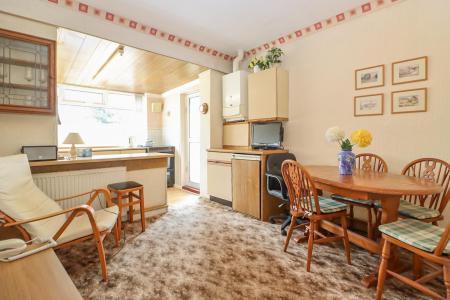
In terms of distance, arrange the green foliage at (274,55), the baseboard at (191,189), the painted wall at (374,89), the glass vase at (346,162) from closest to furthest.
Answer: the glass vase at (346,162), the painted wall at (374,89), the green foliage at (274,55), the baseboard at (191,189)

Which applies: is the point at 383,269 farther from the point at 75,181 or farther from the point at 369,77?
the point at 75,181

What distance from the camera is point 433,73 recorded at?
2.17 metres

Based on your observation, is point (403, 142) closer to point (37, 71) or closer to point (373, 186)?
point (373, 186)

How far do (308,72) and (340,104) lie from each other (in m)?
0.67

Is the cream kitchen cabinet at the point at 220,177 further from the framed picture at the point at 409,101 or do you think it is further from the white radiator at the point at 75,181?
the framed picture at the point at 409,101

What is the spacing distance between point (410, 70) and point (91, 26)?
11.8 feet

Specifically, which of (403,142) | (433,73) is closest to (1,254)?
(403,142)

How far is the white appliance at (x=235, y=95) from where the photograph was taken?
368 cm

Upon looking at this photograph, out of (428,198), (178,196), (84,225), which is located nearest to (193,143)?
(178,196)

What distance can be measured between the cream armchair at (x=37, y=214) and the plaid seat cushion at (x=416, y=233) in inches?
83.3

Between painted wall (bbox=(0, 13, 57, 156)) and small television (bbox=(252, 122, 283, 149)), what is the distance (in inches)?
103

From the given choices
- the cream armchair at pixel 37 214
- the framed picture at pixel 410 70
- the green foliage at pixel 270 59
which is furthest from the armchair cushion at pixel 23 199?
the framed picture at pixel 410 70

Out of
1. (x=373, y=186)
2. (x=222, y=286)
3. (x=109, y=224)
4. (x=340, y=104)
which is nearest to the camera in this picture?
(x=373, y=186)

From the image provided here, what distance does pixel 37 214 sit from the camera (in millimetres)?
1882
